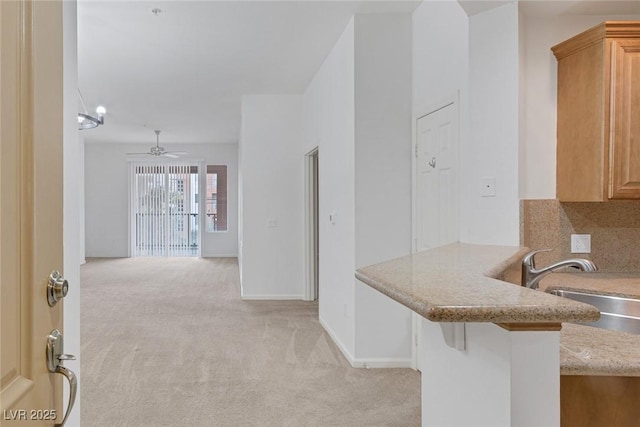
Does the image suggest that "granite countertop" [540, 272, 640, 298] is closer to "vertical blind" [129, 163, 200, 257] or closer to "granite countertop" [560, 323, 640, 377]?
"granite countertop" [560, 323, 640, 377]

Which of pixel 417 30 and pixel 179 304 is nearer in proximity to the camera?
pixel 417 30

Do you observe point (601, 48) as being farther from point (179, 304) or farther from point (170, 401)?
point (179, 304)

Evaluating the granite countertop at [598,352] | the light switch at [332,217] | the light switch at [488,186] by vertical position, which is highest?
the light switch at [488,186]

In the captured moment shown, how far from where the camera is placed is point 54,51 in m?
1.05

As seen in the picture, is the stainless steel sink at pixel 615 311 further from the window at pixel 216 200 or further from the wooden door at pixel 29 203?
the window at pixel 216 200

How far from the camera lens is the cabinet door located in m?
2.33

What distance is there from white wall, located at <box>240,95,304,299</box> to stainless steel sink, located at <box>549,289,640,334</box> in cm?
444

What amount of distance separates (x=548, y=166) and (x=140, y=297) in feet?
17.9

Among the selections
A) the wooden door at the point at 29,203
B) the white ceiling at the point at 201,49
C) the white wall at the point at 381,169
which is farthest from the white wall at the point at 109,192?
the wooden door at the point at 29,203

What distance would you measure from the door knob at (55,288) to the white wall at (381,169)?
2.79m

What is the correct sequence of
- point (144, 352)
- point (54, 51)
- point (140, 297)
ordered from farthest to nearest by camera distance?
1. point (140, 297)
2. point (144, 352)
3. point (54, 51)

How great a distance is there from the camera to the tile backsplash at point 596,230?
2607 mm

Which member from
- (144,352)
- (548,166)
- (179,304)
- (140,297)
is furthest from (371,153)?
(140,297)

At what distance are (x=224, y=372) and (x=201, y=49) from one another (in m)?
2.81
